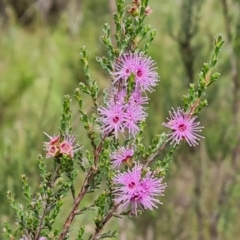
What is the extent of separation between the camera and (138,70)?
1657 millimetres

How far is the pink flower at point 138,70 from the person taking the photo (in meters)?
1.66

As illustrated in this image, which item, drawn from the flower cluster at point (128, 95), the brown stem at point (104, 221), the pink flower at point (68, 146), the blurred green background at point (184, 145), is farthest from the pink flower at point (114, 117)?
the blurred green background at point (184, 145)

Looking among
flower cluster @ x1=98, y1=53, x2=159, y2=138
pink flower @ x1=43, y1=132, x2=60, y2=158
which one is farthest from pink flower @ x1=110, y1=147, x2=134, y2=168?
pink flower @ x1=43, y1=132, x2=60, y2=158

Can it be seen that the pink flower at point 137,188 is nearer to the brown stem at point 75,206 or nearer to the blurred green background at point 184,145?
the brown stem at point 75,206

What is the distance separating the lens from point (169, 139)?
1698 mm

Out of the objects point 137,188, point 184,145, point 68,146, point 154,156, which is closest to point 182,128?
point 154,156

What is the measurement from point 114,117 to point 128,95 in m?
0.08

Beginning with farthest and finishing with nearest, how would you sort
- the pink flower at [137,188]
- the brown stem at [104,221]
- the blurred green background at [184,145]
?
the blurred green background at [184,145], the brown stem at [104,221], the pink flower at [137,188]

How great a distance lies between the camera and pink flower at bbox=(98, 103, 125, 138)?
1641 millimetres

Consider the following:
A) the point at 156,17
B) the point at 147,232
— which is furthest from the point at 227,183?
the point at 156,17

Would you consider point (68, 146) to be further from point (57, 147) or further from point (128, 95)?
point (128, 95)

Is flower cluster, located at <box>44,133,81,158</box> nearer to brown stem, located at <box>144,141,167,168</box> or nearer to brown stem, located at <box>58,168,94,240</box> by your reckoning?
brown stem, located at <box>58,168,94,240</box>

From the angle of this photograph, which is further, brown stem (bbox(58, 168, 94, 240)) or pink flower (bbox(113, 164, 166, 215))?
brown stem (bbox(58, 168, 94, 240))

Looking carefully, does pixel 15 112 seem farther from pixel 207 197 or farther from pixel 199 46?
pixel 199 46
